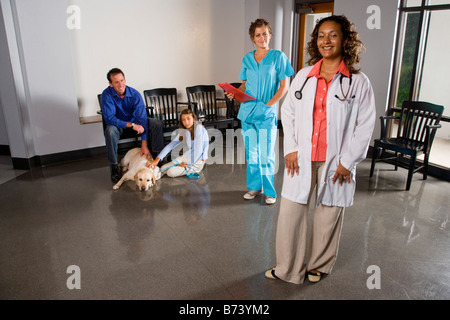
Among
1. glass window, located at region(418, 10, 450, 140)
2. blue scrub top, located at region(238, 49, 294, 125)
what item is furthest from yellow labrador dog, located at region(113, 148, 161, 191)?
glass window, located at region(418, 10, 450, 140)

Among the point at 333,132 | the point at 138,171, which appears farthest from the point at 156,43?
the point at 333,132

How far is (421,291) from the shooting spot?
211cm

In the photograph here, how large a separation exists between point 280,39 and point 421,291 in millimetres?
4576

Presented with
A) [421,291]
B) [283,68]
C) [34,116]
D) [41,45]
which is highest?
[41,45]

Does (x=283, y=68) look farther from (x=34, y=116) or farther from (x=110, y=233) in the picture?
(x=34, y=116)

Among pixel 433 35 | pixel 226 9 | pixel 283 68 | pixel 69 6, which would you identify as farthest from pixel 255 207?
pixel 226 9

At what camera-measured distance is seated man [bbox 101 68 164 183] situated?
12.4ft

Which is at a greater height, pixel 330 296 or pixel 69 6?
A: pixel 69 6

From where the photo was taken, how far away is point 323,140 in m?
1.95

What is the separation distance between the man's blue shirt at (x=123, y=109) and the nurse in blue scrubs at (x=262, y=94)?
4.36 ft

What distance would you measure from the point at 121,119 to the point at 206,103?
1.60 metres

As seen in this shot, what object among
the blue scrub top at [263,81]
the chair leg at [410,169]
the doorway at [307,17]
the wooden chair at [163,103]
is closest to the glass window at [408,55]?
the chair leg at [410,169]

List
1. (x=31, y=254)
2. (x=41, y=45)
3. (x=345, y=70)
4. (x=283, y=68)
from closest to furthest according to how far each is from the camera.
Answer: (x=345, y=70), (x=31, y=254), (x=283, y=68), (x=41, y=45)

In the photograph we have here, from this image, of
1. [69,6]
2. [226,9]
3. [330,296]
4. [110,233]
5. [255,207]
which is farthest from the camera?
[226,9]
